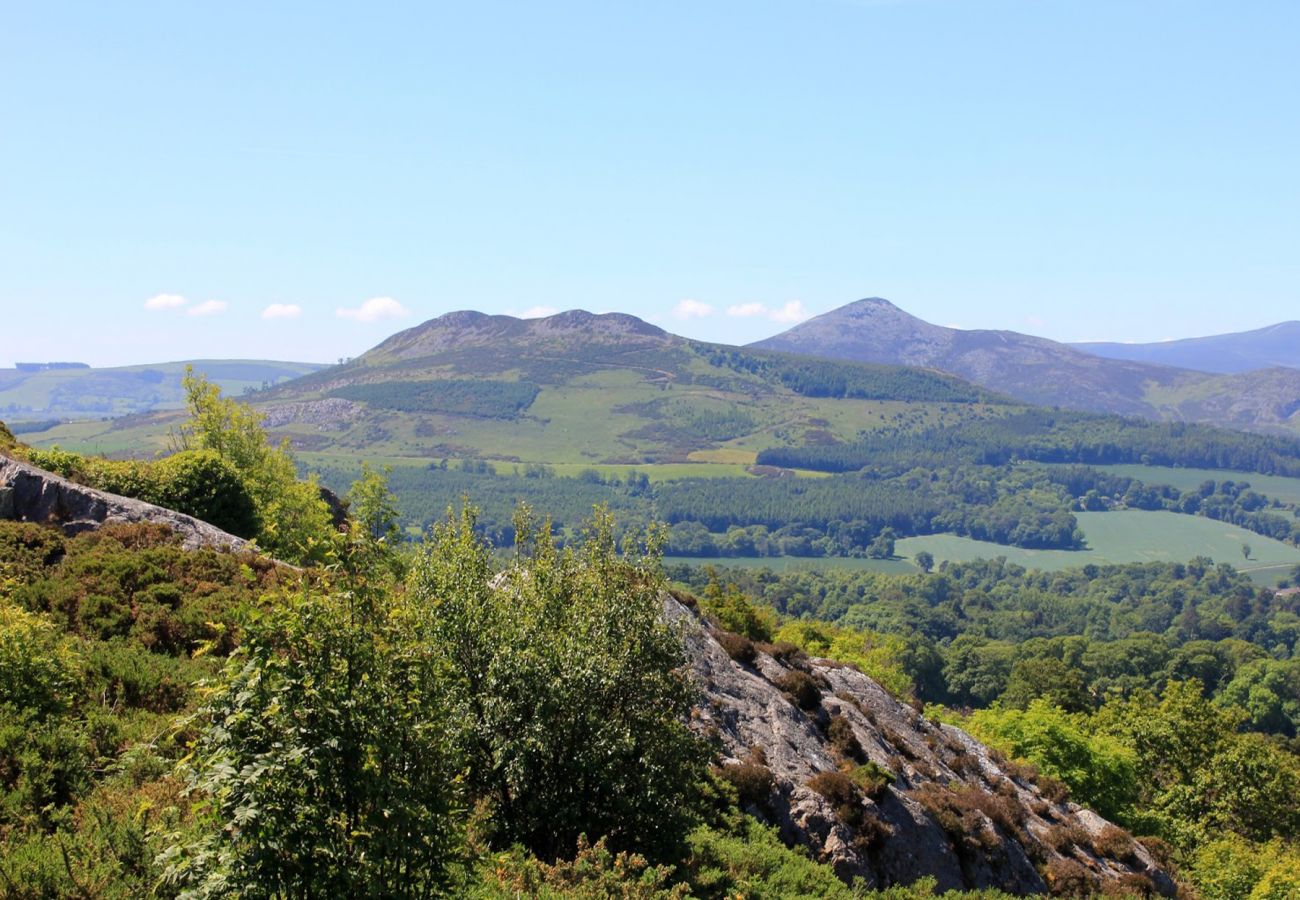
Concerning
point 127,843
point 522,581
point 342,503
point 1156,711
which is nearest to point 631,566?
point 522,581

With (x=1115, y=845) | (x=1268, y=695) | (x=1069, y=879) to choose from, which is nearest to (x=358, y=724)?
(x=1069, y=879)

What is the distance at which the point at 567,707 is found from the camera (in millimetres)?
18297

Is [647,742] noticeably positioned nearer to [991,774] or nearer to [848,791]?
[848,791]

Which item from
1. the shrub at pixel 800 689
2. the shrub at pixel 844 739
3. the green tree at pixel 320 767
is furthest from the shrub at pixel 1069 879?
the green tree at pixel 320 767

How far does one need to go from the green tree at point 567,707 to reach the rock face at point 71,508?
1801 cm

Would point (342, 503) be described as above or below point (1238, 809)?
above

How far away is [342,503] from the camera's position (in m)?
63.3

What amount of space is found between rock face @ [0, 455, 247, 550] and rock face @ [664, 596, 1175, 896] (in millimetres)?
19765

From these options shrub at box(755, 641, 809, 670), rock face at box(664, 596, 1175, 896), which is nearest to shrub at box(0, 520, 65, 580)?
rock face at box(664, 596, 1175, 896)

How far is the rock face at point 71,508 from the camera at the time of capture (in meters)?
32.1

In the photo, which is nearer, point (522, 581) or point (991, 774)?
point (522, 581)

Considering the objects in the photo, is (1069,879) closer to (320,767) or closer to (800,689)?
(800,689)

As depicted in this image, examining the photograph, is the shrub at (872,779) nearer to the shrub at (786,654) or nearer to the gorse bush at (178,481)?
the shrub at (786,654)

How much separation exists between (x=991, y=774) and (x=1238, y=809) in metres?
36.5
